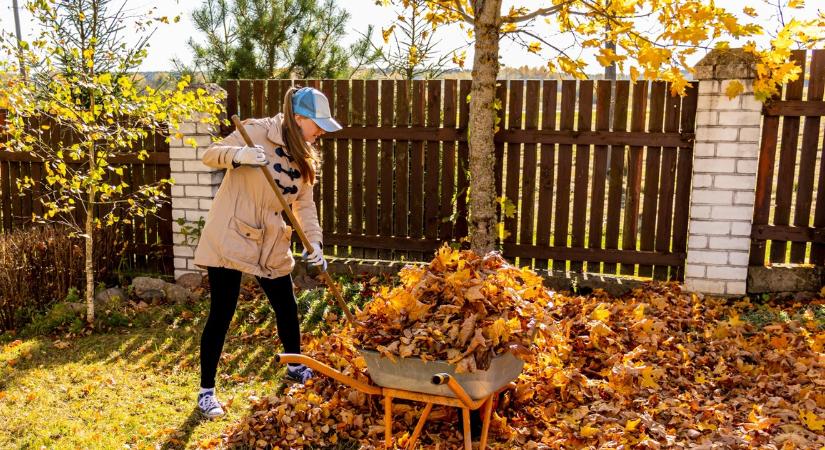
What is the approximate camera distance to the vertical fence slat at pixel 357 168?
21.5ft

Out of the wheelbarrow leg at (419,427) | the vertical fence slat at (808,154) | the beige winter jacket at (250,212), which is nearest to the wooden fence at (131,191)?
the beige winter jacket at (250,212)

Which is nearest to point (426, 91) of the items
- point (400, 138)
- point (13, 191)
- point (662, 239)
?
point (400, 138)

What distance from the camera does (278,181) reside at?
4.06 meters

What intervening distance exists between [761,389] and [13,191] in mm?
7172

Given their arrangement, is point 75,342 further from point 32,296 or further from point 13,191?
point 13,191

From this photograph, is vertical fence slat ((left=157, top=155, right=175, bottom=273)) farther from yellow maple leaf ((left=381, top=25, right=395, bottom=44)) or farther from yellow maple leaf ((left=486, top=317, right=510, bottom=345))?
yellow maple leaf ((left=486, top=317, right=510, bottom=345))

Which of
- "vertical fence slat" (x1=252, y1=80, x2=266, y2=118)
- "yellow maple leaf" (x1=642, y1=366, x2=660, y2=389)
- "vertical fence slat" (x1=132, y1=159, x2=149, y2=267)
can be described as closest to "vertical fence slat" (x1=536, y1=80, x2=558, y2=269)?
"yellow maple leaf" (x1=642, y1=366, x2=660, y2=389)

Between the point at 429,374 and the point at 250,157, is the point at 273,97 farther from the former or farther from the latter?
the point at 429,374

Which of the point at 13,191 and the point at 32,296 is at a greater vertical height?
A: the point at 13,191

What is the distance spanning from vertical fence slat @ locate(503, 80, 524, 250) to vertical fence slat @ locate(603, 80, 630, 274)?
2.55 ft

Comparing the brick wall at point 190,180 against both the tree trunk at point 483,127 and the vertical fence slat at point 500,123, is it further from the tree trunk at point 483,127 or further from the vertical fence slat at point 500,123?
the vertical fence slat at point 500,123

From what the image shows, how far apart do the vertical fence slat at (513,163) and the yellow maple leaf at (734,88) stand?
162 centimetres

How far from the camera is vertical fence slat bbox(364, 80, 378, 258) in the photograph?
21.3 ft

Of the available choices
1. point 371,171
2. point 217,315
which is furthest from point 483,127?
point 217,315
